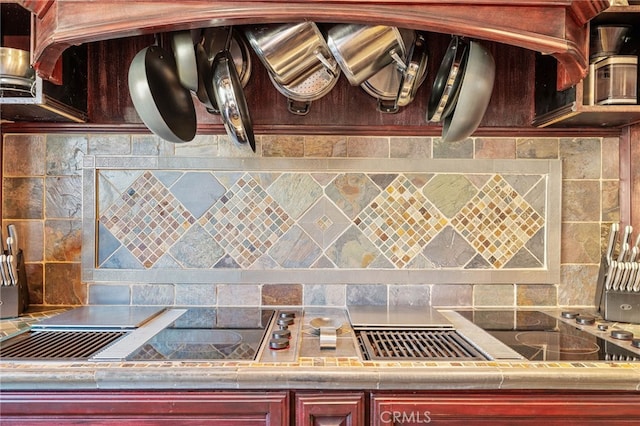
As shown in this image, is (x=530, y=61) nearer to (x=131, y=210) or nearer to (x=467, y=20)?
(x=467, y=20)

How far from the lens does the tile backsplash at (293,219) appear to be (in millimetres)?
1403

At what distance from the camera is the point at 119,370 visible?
0.86 meters

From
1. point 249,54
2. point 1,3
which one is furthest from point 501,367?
point 1,3

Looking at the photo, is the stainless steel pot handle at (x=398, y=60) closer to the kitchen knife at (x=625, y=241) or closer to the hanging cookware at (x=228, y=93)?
the hanging cookware at (x=228, y=93)

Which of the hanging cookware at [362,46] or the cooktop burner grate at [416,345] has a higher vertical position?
the hanging cookware at [362,46]

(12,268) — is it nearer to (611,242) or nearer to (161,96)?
(161,96)

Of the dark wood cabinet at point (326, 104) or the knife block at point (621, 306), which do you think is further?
the dark wood cabinet at point (326, 104)

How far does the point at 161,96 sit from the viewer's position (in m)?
1.19

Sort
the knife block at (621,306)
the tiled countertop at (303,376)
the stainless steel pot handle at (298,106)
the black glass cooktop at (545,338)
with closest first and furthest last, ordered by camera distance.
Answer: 1. the tiled countertop at (303,376)
2. the black glass cooktop at (545,338)
3. the knife block at (621,306)
4. the stainless steel pot handle at (298,106)

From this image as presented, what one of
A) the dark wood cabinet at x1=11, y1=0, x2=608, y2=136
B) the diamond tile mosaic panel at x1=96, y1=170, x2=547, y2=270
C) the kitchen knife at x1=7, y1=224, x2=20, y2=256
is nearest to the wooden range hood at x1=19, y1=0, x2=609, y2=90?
the dark wood cabinet at x1=11, y1=0, x2=608, y2=136

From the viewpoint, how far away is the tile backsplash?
55.2 inches

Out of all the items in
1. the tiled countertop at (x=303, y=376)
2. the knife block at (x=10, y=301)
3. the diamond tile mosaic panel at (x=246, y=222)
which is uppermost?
the diamond tile mosaic panel at (x=246, y=222)

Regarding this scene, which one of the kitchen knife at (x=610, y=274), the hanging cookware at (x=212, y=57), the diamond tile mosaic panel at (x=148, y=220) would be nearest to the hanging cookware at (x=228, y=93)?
the hanging cookware at (x=212, y=57)

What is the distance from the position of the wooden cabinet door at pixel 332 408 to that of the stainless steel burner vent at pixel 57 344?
0.49 m
